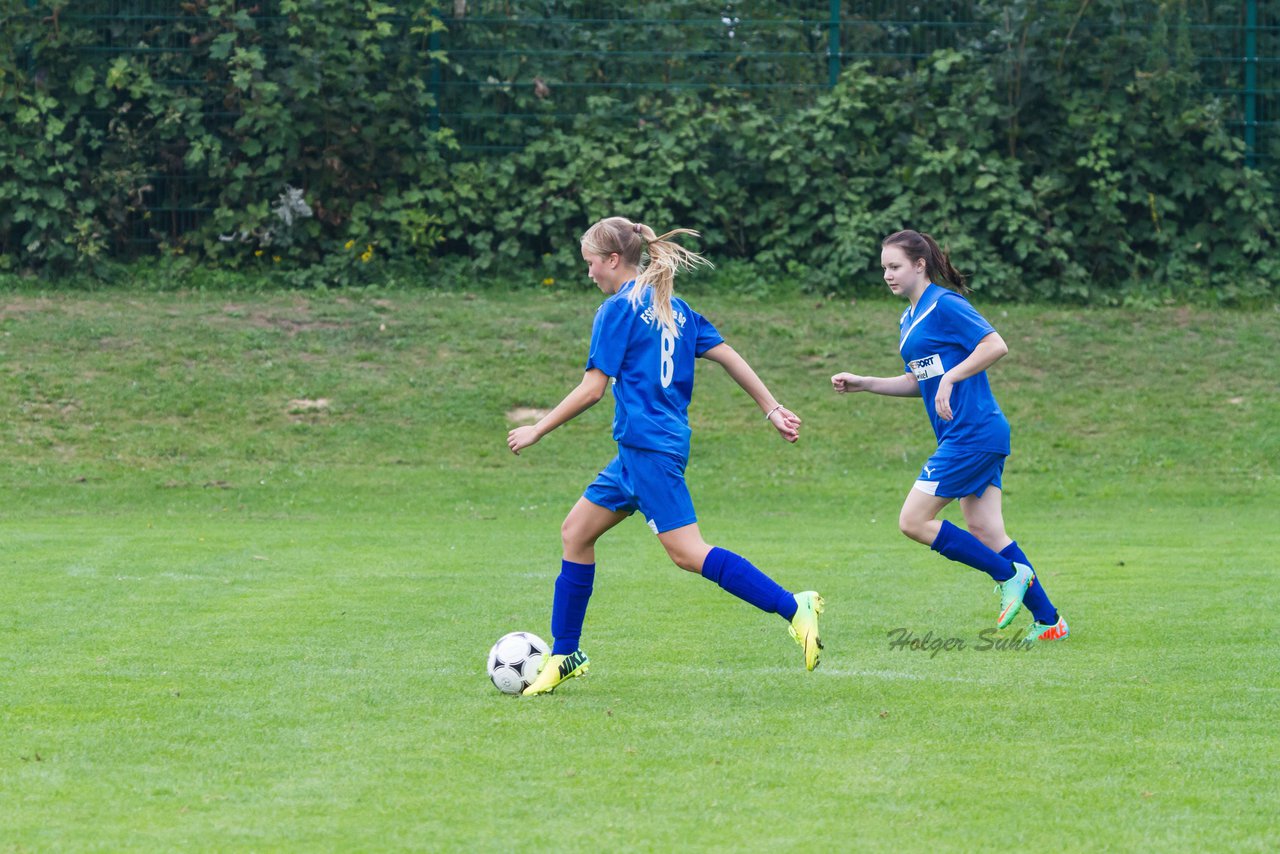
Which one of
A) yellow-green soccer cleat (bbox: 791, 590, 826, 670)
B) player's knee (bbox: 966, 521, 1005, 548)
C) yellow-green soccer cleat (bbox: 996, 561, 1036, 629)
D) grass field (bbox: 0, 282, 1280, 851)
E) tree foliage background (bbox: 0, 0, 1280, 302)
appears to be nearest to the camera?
grass field (bbox: 0, 282, 1280, 851)

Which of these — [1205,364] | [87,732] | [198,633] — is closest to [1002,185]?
[1205,364]

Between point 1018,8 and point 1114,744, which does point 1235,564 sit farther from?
point 1018,8

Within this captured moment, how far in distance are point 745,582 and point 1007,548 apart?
5.85 ft

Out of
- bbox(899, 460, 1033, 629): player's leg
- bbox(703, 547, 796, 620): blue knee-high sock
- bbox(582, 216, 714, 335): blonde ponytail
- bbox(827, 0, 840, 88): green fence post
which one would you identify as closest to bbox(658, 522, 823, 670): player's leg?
bbox(703, 547, 796, 620): blue knee-high sock

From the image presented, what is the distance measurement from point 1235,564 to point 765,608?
15.9 feet

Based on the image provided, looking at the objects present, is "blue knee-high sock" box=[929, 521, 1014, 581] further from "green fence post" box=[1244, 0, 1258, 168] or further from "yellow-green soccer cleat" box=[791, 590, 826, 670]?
"green fence post" box=[1244, 0, 1258, 168]

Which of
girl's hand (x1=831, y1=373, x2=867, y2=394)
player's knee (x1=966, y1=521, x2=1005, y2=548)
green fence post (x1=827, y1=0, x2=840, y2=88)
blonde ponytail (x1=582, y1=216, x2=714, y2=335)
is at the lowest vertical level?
player's knee (x1=966, y1=521, x2=1005, y2=548)

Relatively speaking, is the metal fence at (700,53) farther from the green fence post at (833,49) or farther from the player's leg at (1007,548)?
the player's leg at (1007,548)

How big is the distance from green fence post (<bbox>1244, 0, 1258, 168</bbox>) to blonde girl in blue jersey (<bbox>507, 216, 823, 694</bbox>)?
14.8 meters

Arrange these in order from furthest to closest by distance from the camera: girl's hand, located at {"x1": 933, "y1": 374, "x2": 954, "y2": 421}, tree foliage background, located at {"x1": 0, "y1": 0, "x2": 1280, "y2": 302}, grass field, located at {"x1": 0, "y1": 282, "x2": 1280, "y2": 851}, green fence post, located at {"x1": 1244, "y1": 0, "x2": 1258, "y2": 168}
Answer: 1. green fence post, located at {"x1": 1244, "y1": 0, "x2": 1258, "y2": 168}
2. tree foliage background, located at {"x1": 0, "y1": 0, "x2": 1280, "y2": 302}
3. girl's hand, located at {"x1": 933, "y1": 374, "x2": 954, "y2": 421}
4. grass field, located at {"x1": 0, "y1": 282, "x2": 1280, "y2": 851}

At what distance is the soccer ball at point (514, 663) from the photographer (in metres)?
5.83

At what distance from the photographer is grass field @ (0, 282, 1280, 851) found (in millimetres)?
4293

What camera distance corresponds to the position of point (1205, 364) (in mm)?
16375

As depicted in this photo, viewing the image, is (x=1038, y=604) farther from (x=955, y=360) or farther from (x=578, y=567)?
(x=578, y=567)
